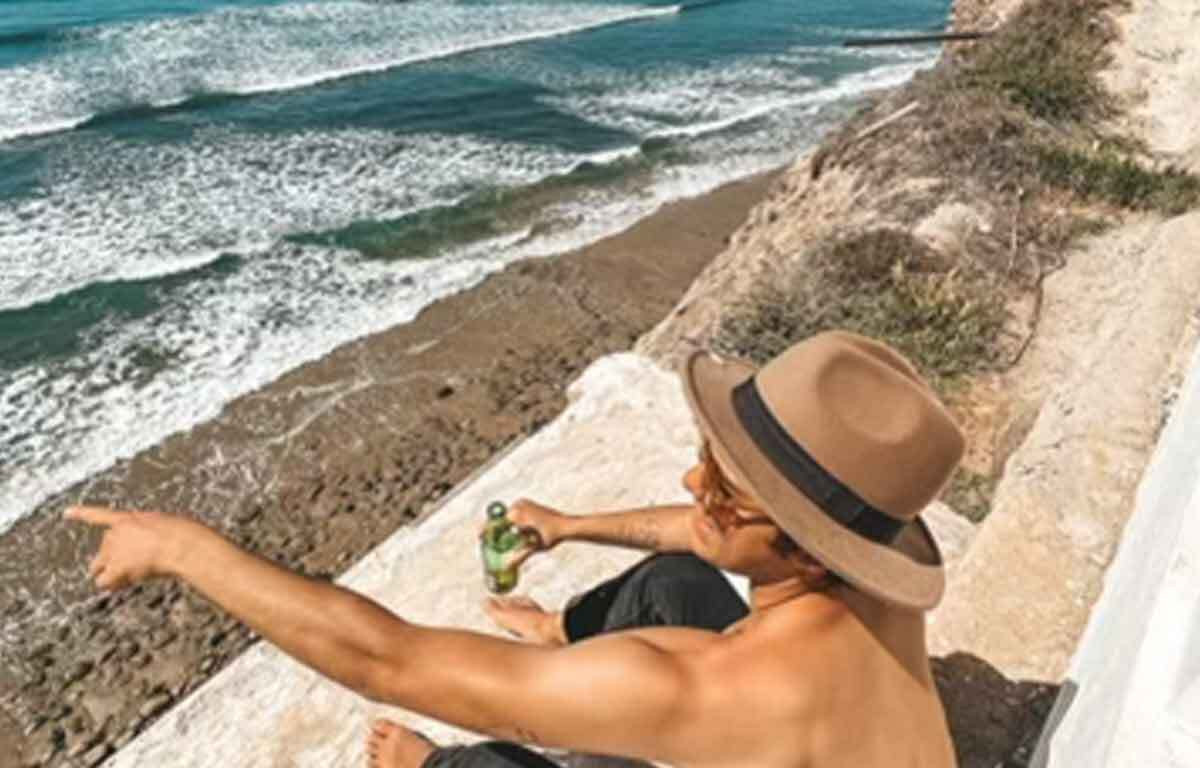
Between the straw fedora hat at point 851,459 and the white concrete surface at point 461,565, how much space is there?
2.16 meters

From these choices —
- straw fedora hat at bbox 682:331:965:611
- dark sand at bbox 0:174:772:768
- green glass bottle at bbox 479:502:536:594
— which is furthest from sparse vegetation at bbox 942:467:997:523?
dark sand at bbox 0:174:772:768

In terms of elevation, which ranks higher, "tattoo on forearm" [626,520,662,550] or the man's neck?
the man's neck

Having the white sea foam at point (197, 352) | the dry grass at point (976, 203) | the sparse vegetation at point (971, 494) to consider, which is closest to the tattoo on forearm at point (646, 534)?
the sparse vegetation at point (971, 494)

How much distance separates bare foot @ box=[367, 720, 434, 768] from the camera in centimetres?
303

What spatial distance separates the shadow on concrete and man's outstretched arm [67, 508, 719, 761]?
1695 mm

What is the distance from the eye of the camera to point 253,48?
21969 mm

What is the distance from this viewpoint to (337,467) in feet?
28.1

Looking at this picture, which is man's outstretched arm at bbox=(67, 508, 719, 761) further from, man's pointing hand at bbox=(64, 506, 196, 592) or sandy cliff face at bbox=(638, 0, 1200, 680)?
sandy cliff face at bbox=(638, 0, 1200, 680)

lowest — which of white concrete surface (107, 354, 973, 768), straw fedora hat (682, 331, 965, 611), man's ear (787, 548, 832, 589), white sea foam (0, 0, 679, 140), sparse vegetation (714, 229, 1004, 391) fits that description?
white sea foam (0, 0, 679, 140)

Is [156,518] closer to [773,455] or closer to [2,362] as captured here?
[773,455]

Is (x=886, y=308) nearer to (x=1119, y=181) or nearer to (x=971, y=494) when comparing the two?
(x=971, y=494)

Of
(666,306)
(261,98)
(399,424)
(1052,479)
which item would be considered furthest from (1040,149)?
(261,98)

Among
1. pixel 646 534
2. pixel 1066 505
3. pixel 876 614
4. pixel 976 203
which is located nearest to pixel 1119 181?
pixel 976 203

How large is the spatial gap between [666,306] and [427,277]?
9.41 ft
